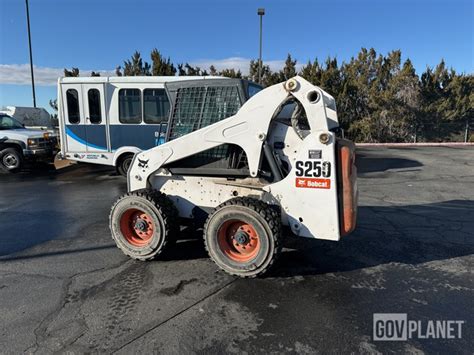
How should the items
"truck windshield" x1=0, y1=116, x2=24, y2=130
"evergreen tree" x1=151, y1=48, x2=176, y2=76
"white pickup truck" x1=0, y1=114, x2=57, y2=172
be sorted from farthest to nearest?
1. "evergreen tree" x1=151, y1=48, x2=176, y2=76
2. "truck windshield" x1=0, y1=116, x2=24, y2=130
3. "white pickup truck" x1=0, y1=114, x2=57, y2=172

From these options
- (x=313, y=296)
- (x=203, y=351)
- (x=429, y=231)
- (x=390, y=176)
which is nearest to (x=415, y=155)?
(x=390, y=176)

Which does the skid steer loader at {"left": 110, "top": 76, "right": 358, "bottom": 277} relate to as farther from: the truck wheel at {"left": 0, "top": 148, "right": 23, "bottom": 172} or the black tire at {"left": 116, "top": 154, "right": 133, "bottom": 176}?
the truck wheel at {"left": 0, "top": 148, "right": 23, "bottom": 172}

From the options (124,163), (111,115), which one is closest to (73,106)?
(111,115)

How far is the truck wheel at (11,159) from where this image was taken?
12141mm

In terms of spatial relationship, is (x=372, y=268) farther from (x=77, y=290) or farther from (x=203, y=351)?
(x=77, y=290)

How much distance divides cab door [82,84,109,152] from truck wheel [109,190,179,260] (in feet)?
21.2

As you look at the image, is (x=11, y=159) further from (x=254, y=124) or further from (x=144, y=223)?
(x=254, y=124)

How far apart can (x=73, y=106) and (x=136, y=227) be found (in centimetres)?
740

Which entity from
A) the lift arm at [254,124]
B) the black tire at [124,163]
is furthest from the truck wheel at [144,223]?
the black tire at [124,163]

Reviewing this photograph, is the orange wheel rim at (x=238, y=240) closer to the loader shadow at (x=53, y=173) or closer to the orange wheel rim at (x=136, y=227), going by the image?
the orange wheel rim at (x=136, y=227)

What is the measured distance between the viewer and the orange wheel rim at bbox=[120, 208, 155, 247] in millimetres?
4664

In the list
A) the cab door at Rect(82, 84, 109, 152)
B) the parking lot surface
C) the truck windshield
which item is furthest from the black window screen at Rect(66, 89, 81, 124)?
the parking lot surface

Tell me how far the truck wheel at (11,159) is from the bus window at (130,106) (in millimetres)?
4484

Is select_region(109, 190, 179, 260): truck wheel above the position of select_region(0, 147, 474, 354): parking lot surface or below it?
above
